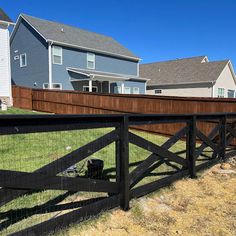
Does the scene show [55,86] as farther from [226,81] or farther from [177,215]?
[177,215]

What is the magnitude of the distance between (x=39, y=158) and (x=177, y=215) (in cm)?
372

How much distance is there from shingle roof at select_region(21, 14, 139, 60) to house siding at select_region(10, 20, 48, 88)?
0.70 meters

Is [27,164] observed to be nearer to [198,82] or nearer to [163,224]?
[163,224]

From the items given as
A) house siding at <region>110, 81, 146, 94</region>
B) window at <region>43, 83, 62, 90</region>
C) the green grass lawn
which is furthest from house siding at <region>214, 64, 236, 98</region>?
the green grass lawn

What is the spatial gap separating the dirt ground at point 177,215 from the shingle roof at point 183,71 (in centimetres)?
2419

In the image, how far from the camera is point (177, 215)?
4020 mm

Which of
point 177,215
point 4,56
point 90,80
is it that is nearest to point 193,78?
point 90,80

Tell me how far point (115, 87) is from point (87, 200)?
2244 centimetres

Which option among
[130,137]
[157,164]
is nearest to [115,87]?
[157,164]

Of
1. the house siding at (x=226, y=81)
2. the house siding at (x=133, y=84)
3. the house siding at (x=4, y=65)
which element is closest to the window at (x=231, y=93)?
the house siding at (x=226, y=81)

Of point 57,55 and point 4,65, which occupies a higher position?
point 57,55

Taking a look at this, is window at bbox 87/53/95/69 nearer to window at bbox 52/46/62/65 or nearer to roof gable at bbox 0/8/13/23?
window at bbox 52/46/62/65

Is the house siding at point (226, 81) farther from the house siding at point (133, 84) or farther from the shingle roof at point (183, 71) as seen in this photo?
the house siding at point (133, 84)

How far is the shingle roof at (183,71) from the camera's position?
2864cm
